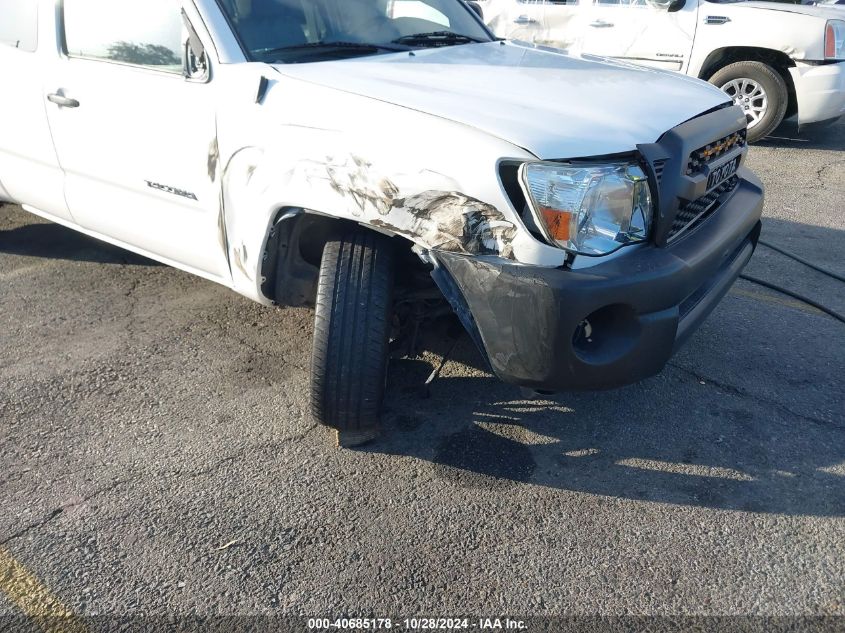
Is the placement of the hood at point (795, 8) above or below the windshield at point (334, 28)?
below

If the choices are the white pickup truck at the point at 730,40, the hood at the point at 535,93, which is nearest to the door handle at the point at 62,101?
the hood at the point at 535,93

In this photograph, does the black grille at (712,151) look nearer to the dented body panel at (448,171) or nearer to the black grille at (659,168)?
the dented body panel at (448,171)

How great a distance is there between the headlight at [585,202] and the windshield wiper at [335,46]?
1301mm

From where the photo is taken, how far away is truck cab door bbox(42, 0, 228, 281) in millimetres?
3053

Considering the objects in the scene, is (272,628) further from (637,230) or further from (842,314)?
(842,314)

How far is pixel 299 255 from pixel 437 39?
136 cm

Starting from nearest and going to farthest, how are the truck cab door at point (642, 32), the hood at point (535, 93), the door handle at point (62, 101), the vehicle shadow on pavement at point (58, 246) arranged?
the hood at point (535, 93) → the door handle at point (62, 101) → the vehicle shadow on pavement at point (58, 246) → the truck cab door at point (642, 32)

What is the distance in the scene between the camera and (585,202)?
2342 mm

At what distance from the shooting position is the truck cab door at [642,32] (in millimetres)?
7582

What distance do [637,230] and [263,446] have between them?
164cm

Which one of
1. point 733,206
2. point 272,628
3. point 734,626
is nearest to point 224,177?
point 272,628

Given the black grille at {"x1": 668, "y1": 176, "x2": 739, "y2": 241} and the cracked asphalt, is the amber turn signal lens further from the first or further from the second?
the cracked asphalt

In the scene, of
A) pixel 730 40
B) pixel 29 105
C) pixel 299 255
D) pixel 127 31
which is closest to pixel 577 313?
pixel 299 255

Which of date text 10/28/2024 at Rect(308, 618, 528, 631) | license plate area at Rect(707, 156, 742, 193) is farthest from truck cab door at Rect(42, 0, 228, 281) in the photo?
license plate area at Rect(707, 156, 742, 193)
